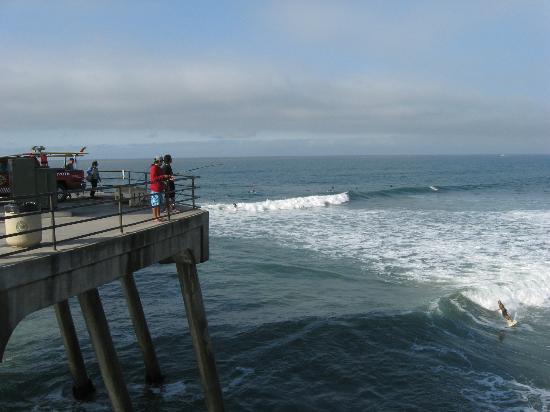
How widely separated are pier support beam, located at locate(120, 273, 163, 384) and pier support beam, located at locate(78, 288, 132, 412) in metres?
3.77

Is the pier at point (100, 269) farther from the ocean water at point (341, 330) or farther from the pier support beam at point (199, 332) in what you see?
the ocean water at point (341, 330)

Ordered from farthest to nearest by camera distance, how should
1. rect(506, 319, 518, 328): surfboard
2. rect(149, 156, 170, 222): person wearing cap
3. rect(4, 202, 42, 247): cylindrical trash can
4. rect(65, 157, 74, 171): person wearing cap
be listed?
rect(506, 319, 518, 328): surfboard, rect(65, 157, 74, 171): person wearing cap, rect(149, 156, 170, 222): person wearing cap, rect(4, 202, 42, 247): cylindrical trash can

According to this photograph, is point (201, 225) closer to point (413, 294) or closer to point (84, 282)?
point (84, 282)

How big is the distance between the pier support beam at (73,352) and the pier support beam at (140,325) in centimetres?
155

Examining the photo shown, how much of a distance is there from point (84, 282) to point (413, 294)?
18.9 metres

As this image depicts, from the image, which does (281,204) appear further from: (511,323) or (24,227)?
(24,227)

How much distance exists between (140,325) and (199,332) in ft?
13.0

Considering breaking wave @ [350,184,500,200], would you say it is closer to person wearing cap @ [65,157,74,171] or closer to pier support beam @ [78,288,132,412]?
person wearing cap @ [65,157,74,171]

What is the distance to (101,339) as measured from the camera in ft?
33.6

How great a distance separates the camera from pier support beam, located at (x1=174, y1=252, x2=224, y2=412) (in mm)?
11484

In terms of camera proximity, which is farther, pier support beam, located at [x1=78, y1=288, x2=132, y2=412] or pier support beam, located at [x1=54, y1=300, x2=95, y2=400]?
Result: pier support beam, located at [x1=54, y1=300, x2=95, y2=400]

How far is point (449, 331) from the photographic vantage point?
20250mm

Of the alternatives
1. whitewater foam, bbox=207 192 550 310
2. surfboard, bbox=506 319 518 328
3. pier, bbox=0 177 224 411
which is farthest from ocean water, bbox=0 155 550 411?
pier, bbox=0 177 224 411

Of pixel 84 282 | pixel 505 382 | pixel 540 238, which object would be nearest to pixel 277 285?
pixel 505 382
